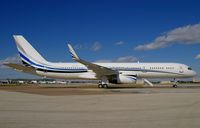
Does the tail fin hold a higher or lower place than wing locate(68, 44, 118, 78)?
higher

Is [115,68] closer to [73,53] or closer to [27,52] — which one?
[73,53]

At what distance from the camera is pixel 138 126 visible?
7.90 meters

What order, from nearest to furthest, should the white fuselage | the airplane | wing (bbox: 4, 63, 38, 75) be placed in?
wing (bbox: 4, 63, 38, 75)
the airplane
the white fuselage

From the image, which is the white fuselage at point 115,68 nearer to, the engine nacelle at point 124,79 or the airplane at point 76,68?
the airplane at point 76,68

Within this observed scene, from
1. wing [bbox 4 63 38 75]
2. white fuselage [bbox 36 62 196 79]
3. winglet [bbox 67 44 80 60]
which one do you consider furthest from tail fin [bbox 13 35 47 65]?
winglet [bbox 67 44 80 60]

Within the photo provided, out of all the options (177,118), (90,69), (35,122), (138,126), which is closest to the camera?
(138,126)

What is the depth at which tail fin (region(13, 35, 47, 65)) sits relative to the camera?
3947 centimetres

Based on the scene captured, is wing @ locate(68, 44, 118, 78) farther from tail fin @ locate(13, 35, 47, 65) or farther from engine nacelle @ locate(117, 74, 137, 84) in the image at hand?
tail fin @ locate(13, 35, 47, 65)

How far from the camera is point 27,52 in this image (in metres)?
39.8

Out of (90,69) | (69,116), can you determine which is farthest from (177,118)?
(90,69)

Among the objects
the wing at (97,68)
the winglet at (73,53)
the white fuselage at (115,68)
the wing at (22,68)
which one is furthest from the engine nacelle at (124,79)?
the wing at (22,68)

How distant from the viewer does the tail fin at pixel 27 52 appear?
1554 inches

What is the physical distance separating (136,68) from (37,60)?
14231mm

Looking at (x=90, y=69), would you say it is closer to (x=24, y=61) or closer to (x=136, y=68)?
(x=136, y=68)
